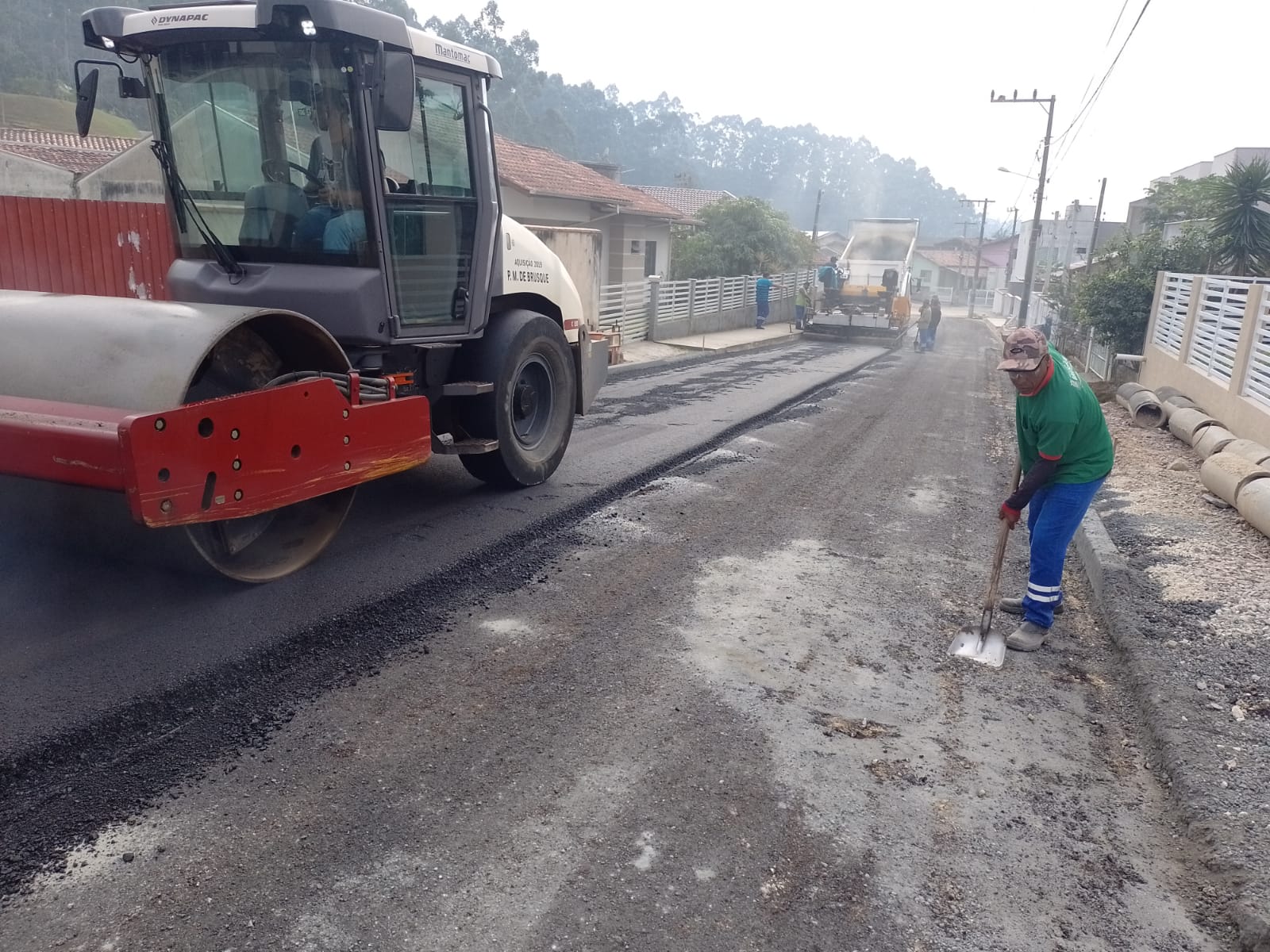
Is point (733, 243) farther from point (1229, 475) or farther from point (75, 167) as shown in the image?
point (1229, 475)

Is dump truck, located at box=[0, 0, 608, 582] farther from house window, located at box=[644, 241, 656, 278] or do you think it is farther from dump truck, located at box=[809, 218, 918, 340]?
house window, located at box=[644, 241, 656, 278]

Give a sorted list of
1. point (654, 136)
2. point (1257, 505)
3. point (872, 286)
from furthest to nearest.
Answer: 1. point (654, 136)
2. point (872, 286)
3. point (1257, 505)

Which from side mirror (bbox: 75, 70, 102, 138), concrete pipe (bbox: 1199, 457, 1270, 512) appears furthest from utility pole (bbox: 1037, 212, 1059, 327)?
side mirror (bbox: 75, 70, 102, 138)

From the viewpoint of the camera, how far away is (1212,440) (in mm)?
8750

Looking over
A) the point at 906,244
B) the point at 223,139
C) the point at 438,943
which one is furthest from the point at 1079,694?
the point at 906,244

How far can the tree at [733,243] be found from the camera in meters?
31.5

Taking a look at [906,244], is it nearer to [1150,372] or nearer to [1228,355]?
[1150,372]

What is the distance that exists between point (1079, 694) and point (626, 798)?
2.30 m

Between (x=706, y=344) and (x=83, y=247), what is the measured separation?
13407 mm

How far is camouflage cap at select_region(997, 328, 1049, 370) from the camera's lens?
4359mm

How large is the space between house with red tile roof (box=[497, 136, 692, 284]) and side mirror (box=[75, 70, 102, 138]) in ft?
A: 44.3

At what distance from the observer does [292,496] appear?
425cm

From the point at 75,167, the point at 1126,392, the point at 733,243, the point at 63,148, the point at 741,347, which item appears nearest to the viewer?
the point at 1126,392

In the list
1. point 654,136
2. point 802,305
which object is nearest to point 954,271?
point 654,136
